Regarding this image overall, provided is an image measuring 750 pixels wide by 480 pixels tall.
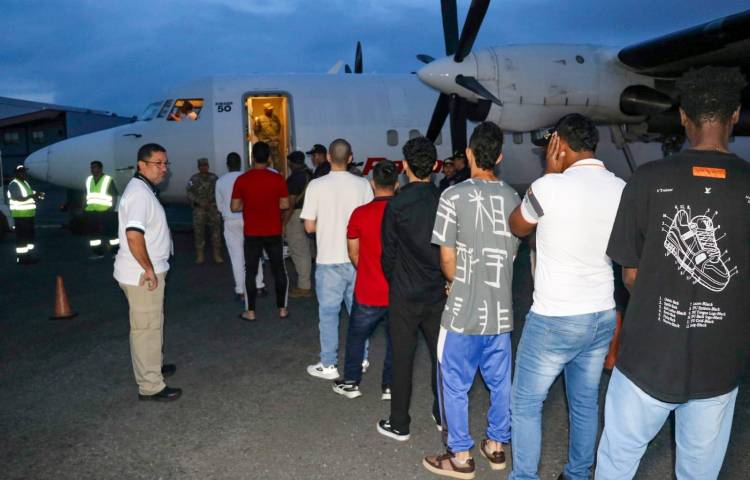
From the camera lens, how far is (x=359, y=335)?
180 inches

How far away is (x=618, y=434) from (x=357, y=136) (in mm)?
10142

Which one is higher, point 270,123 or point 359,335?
point 270,123

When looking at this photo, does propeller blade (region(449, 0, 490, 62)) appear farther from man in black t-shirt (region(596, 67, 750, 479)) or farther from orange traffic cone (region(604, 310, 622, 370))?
man in black t-shirt (region(596, 67, 750, 479))

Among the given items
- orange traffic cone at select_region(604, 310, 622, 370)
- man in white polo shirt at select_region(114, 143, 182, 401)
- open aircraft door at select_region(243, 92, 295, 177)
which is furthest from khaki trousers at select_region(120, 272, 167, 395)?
open aircraft door at select_region(243, 92, 295, 177)

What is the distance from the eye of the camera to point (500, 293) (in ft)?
10.9

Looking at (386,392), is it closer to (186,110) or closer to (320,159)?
(320,159)

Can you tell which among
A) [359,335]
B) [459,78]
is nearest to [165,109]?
[459,78]

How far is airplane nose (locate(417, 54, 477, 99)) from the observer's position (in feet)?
30.1

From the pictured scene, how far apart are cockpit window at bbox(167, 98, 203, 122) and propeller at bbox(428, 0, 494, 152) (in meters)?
4.96

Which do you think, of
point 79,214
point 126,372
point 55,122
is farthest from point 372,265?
point 55,122

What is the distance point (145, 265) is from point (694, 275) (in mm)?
3714

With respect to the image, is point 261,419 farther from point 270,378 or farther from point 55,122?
point 55,122

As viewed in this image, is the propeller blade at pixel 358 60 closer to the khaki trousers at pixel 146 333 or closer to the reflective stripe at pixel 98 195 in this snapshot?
the reflective stripe at pixel 98 195

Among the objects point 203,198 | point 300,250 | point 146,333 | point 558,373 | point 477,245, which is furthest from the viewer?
point 203,198
